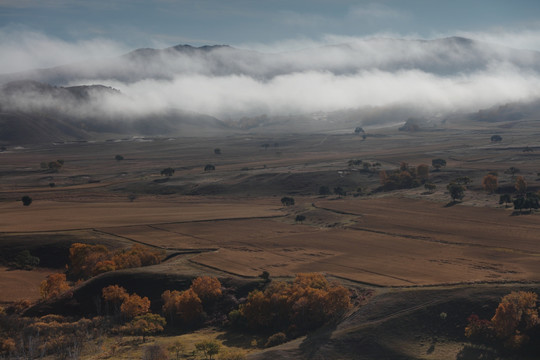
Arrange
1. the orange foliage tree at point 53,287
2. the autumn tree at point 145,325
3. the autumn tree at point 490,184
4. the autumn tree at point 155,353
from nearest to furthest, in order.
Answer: the autumn tree at point 155,353, the autumn tree at point 145,325, the orange foliage tree at point 53,287, the autumn tree at point 490,184

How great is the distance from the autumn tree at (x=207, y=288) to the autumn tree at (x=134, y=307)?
321 inches

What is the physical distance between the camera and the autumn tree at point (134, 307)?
89250mm

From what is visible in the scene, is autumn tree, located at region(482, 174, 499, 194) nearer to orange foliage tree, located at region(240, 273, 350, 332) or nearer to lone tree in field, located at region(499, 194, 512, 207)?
lone tree in field, located at region(499, 194, 512, 207)

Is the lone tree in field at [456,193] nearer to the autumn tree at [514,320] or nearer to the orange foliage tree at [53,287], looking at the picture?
the autumn tree at [514,320]

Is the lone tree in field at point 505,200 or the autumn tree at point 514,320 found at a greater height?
the lone tree in field at point 505,200

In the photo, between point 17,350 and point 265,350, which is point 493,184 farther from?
point 17,350

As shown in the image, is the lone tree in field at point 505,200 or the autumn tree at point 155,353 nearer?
the autumn tree at point 155,353

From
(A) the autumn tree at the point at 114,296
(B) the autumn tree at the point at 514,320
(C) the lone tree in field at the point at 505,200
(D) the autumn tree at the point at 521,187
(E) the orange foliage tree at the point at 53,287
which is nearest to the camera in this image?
(B) the autumn tree at the point at 514,320

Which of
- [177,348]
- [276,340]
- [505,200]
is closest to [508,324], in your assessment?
[276,340]

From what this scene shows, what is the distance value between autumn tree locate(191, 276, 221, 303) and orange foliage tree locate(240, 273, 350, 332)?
5.88 m

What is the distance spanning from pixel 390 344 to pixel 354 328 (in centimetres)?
576

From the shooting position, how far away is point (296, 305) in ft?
272

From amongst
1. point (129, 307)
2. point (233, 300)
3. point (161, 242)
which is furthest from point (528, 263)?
point (161, 242)

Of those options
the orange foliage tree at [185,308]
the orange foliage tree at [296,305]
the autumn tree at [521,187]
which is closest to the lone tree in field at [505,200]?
the autumn tree at [521,187]
